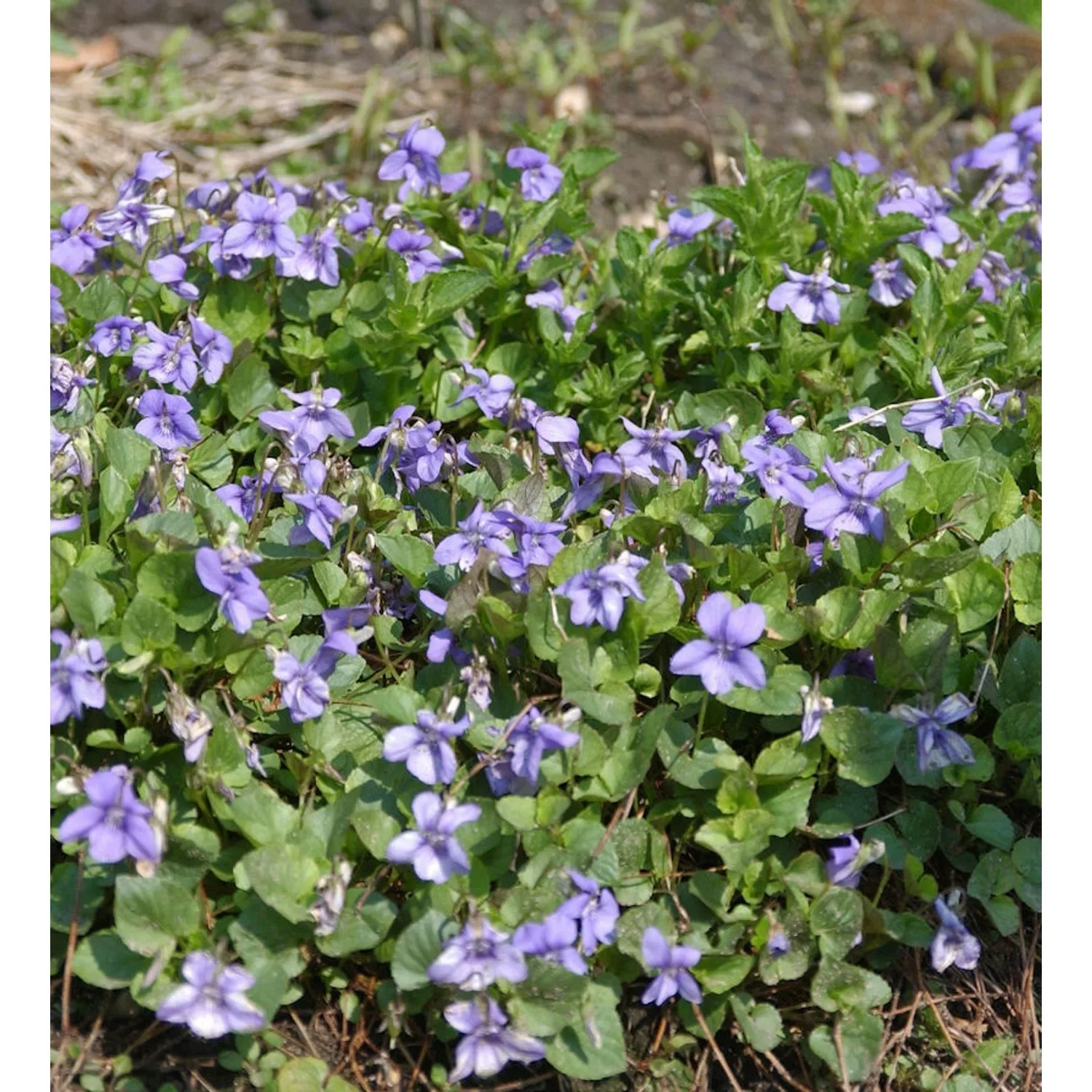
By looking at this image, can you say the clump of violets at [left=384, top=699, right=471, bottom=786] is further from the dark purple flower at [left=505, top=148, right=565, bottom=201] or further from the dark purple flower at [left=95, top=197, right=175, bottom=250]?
the dark purple flower at [left=505, top=148, right=565, bottom=201]

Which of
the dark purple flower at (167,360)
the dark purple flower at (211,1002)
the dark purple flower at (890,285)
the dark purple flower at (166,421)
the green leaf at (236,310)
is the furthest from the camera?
the dark purple flower at (890,285)

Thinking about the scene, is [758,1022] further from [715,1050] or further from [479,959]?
[479,959]

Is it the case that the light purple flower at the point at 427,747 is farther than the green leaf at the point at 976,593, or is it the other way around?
the green leaf at the point at 976,593

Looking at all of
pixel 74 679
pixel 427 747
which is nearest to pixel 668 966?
pixel 427 747

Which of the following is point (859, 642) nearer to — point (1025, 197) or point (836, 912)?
point (836, 912)

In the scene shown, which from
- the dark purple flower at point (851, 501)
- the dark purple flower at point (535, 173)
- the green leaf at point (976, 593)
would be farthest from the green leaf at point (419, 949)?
the dark purple flower at point (535, 173)

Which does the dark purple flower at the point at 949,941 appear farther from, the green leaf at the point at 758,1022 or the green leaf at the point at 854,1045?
the green leaf at the point at 758,1022

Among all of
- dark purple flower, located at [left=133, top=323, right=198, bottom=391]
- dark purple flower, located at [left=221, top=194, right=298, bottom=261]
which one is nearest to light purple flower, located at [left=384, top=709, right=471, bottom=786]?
dark purple flower, located at [left=133, top=323, right=198, bottom=391]
